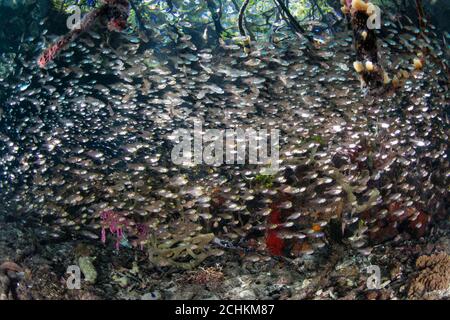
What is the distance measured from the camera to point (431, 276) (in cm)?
585

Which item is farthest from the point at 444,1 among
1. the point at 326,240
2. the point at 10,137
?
the point at 10,137

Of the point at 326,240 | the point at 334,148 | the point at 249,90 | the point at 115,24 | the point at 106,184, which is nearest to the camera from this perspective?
the point at 115,24

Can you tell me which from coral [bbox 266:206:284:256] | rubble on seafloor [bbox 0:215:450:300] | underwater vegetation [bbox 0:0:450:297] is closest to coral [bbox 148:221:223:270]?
underwater vegetation [bbox 0:0:450:297]

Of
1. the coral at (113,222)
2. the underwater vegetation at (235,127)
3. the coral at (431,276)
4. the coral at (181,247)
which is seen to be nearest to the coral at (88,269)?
the underwater vegetation at (235,127)

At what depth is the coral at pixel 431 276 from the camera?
18.4ft

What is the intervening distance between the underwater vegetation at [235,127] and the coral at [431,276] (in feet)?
0.10

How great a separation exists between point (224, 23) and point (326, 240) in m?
6.79

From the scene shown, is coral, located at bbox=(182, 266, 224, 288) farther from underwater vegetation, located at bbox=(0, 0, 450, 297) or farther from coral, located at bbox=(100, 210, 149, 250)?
coral, located at bbox=(100, 210, 149, 250)

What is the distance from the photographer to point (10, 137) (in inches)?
443

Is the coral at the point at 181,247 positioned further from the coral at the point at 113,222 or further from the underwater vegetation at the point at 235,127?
the coral at the point at 113,222

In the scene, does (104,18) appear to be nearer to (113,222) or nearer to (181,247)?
(181,247)

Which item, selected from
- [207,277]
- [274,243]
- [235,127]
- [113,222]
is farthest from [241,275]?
[235,127]

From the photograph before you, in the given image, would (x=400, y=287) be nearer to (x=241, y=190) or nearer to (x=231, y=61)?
(x=241, y=190)

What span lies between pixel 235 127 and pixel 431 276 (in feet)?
17.0
